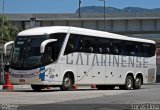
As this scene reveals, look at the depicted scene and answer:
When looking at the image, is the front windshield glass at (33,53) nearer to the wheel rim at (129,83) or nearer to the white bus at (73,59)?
the white bus at (73,59)

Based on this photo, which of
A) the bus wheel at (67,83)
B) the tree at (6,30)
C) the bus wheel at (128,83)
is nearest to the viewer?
the bus wheel at (67,83)

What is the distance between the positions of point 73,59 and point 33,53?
2.56m

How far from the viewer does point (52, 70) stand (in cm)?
2556

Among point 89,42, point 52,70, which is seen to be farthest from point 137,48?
point 52,70

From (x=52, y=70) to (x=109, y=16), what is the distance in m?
48.1

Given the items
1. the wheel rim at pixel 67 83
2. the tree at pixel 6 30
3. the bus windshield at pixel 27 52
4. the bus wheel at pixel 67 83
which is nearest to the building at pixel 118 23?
the tree at pixel 6 30

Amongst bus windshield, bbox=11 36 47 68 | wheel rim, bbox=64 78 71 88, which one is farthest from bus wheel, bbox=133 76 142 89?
bus windshield, bbox=11 36 47 68

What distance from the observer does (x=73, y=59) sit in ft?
87.7

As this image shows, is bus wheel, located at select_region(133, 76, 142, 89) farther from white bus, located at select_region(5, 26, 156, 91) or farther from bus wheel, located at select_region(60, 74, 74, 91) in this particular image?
bus wheel, located at select_region(60, 74, 74, 91)

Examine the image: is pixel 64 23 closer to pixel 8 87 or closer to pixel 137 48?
pixel 137 48

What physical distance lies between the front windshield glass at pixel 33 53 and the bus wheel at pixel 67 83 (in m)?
1.48

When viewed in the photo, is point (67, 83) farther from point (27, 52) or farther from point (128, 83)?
point (128, 83)

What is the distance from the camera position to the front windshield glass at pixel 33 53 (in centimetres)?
2512

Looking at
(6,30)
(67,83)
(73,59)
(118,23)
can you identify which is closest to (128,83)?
(73,59)
